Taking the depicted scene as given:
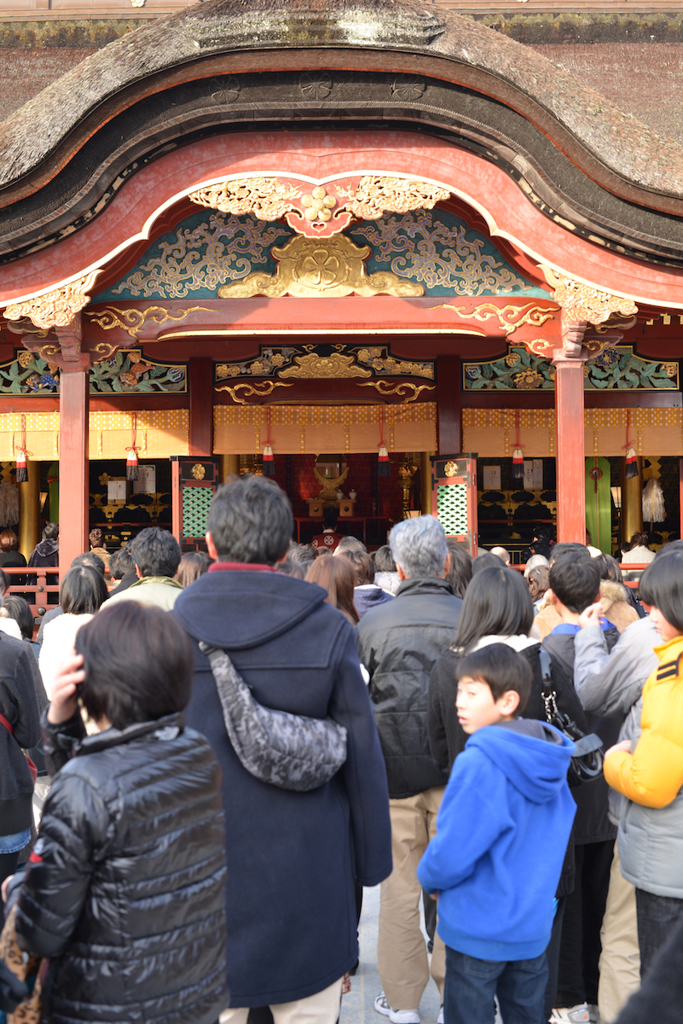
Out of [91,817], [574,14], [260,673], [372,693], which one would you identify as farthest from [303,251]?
[574,14]

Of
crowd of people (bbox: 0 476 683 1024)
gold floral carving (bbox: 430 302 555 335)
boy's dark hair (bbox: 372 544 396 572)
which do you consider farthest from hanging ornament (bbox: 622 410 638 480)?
crowd of people (bbox: 0 476 683 1024)

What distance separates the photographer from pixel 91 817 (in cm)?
148

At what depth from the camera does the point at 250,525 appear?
80.7 inches

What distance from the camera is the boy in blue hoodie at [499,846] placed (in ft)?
7.10

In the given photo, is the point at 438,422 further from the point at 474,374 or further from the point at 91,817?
the point at 91,817

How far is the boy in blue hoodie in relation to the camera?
2.16 metres

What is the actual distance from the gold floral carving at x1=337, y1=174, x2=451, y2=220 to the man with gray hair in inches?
184

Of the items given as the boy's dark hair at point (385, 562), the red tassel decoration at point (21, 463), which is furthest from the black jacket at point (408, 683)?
the red tassel decoration at point (21, 463)

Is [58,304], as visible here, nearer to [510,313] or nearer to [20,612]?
[20,612]

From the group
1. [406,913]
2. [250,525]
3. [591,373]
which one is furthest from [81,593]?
[591,373]

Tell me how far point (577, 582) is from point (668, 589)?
2.31 feet

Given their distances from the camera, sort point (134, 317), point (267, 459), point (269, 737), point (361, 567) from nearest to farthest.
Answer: point (269, 737) < point (361, 567) < point (134, 317) < point (267, 459)

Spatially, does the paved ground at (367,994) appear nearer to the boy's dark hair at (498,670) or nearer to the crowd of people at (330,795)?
the crowd of people at (330,795)

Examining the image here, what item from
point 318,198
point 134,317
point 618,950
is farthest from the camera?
point 134,317
